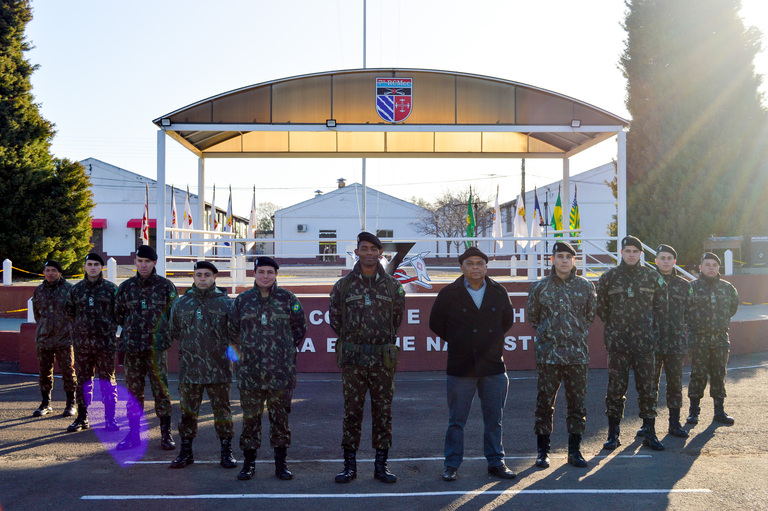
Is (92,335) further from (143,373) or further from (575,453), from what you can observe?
(575,453)

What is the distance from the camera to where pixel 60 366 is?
7.93m

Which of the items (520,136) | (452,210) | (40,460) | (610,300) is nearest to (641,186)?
(520,136)

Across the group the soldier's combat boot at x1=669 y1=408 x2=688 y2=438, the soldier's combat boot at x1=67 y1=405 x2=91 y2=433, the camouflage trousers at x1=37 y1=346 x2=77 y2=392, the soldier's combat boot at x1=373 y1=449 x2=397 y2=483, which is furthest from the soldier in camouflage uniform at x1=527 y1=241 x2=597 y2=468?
the camouflage trousers at x1=37 y1=346 x2=77 y2=392

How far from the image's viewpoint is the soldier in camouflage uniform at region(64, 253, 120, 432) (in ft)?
23.8

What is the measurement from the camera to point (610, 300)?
6.61 meters

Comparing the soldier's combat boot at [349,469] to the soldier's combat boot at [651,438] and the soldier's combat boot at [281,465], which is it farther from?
the soldier's combat boot at [651,438]

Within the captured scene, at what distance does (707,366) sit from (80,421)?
7407mm

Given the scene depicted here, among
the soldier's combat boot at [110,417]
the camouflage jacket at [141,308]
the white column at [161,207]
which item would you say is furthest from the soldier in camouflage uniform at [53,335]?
the white column at [161,207]

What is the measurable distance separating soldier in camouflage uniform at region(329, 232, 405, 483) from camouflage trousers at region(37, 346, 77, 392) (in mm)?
4191

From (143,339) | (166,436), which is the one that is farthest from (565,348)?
(143,339)

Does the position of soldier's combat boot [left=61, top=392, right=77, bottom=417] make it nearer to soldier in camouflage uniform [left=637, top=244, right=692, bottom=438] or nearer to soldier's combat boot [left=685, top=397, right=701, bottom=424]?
soldier in camouflage uniform [left=637, top=244, right=692, bottom=438]

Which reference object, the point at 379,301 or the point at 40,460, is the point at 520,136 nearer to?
the point at 379,301

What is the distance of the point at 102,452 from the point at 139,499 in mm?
1640

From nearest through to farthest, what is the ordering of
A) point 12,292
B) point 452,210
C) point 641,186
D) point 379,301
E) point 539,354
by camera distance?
point 379,301
point 539,354
point 12,292
point 641,186
point 452,210
